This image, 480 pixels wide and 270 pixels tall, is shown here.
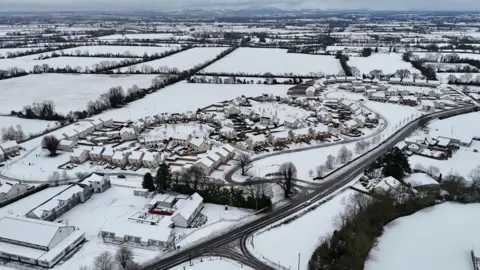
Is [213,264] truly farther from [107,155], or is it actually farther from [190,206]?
[107,155]

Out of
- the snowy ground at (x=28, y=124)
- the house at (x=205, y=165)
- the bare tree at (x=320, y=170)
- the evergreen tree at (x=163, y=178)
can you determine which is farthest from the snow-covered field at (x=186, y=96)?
the bare tree at (x=320, y=170)

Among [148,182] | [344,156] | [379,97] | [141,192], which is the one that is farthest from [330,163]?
[379,97]

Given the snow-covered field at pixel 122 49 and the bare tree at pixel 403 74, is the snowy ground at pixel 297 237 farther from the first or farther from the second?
the snow-covered field at pixel 122 49

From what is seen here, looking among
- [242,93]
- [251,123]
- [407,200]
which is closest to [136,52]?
[242,93]

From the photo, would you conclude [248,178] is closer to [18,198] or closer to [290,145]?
[290,145]

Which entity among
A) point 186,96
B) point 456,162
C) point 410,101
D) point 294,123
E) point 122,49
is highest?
point 122,49
